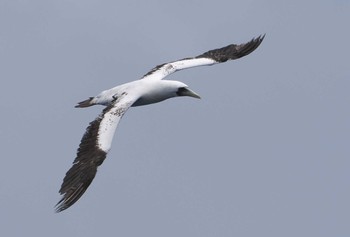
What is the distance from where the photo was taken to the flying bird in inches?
1064

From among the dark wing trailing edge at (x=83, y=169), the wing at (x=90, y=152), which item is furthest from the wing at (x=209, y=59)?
the dark wing trailing edge at (x=83, y=169)

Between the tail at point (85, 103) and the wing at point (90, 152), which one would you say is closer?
the wing at point (90, 152)

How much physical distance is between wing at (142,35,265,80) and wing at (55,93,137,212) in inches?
144

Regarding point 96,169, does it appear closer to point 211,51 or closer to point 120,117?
point 120,117

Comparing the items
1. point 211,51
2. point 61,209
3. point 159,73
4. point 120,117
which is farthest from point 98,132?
point 211,51

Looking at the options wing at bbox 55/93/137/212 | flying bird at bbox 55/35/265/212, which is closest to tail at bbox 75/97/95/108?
flying bird at bbox 55/35/265/212

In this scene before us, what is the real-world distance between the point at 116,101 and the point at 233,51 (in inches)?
274

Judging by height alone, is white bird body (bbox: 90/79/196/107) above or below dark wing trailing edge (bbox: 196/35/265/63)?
below

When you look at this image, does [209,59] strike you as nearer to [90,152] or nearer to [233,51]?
[233,51]

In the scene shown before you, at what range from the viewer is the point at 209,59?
114 feet

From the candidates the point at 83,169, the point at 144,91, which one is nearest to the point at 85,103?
the point at 144,91

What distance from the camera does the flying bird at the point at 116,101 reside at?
27031 millimetres

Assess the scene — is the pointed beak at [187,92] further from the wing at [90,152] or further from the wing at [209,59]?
the wing at [90,152]

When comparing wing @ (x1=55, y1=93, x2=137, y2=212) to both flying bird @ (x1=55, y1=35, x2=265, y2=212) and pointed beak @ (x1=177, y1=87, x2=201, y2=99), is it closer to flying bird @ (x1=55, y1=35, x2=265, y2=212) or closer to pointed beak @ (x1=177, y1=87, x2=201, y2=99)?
flying bird @ (x1=55, y1=35, x2=265, y2=212)
